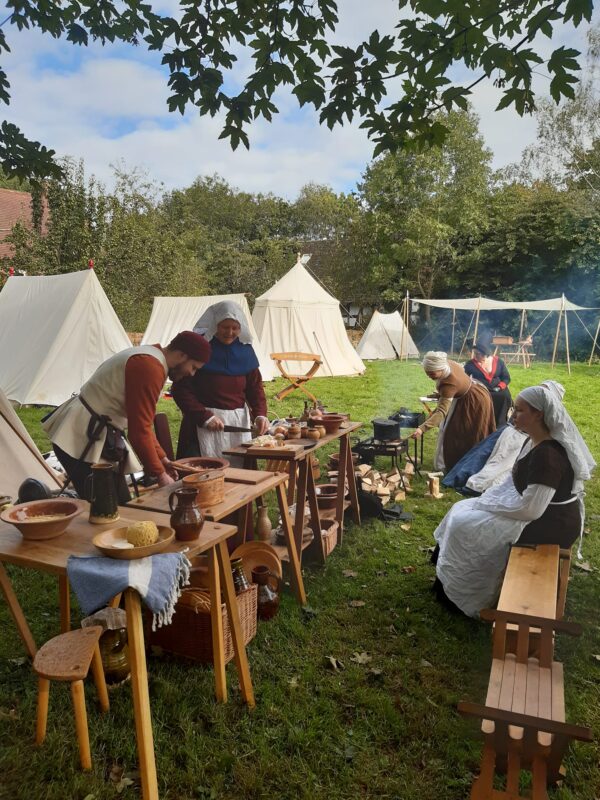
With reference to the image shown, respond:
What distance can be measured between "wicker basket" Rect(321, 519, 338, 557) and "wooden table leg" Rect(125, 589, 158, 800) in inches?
84.2

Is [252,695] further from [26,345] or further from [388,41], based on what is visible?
[26,345]

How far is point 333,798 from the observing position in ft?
6.53

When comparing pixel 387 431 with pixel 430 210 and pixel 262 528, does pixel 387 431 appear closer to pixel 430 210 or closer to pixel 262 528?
pixel 262 528

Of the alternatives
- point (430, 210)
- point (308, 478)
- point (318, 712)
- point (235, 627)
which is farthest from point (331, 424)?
point (430, 210)

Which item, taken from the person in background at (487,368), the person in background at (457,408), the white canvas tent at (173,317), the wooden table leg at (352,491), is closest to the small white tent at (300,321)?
the white canvas tent at (173,317)

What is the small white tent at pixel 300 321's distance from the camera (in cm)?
1278

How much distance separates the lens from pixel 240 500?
2.50 meters

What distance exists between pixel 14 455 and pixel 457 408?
3.92m

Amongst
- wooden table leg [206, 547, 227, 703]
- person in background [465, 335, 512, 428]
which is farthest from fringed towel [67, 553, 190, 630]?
person in background [465, 335, 512, 428]

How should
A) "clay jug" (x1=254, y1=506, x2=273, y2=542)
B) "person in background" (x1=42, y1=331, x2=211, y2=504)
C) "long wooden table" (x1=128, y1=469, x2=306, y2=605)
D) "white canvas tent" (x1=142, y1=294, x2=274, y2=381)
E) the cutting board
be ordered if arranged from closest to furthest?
"long wooden table" (x1=128, y1=469, x2=306, y2=605)
"person in background" (x1=42, y1=331, x2=211, y2=504)
the cutting board
"clay jug" (x1=254, y1=506, x2=273, y2=542)
"white canvas tent" (x1=142, y1=294, x2=274, y2=381)

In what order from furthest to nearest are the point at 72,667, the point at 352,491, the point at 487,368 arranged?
the point at 487,368 → the point at 352,491 → the point at 72,667

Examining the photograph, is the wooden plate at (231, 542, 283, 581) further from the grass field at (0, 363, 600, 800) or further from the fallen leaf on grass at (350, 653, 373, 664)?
the fallen leaf on grass at (350, 653, 373, 664)

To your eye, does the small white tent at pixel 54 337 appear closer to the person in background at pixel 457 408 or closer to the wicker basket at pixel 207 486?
the person in background at pixel 457 408

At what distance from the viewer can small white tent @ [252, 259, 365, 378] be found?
41.9 ft
